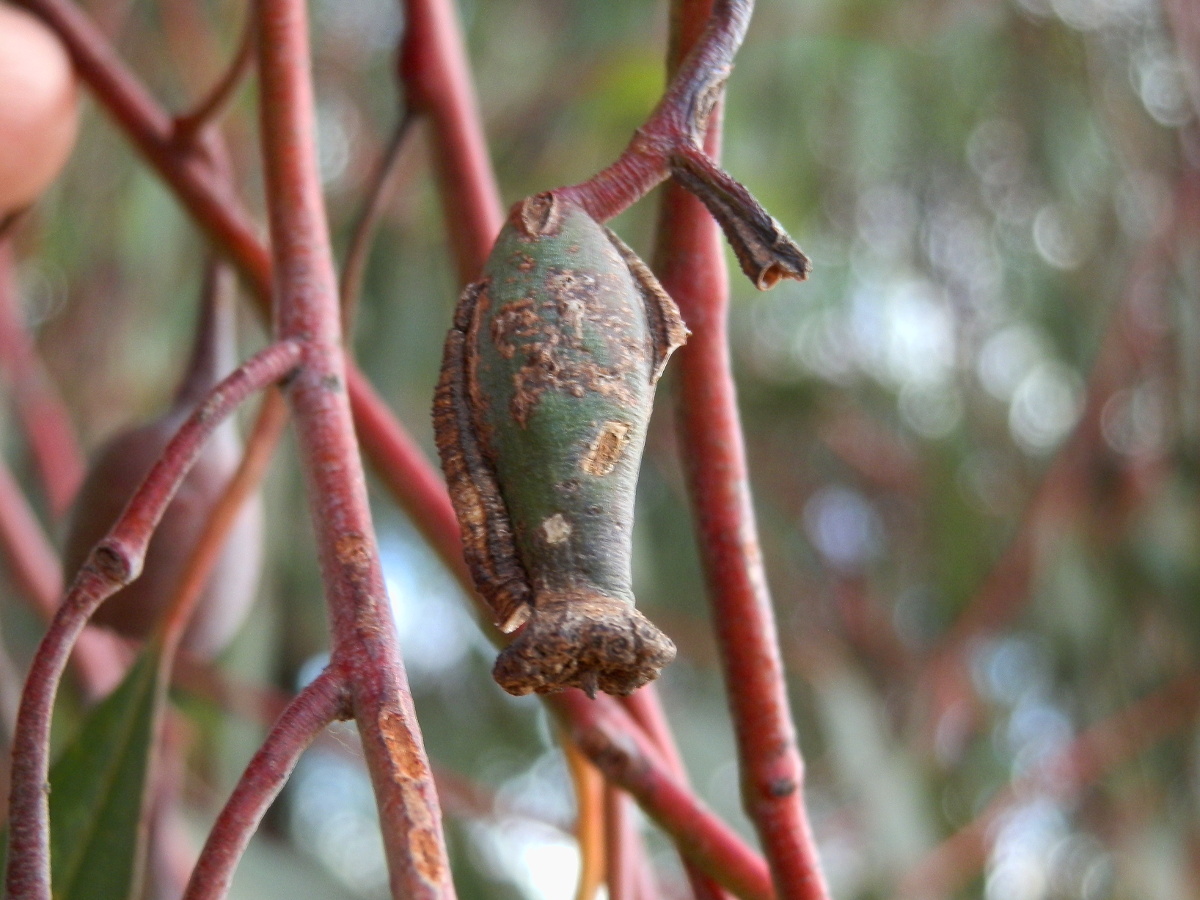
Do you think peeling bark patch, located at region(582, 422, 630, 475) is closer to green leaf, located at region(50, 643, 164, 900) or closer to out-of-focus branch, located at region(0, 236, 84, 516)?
green leaf, located at region(50, 643, 164, 900)

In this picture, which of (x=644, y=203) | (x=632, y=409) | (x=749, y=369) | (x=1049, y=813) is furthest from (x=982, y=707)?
(x=632, y=409)

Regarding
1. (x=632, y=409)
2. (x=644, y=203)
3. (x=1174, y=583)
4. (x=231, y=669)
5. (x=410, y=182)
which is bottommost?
(x=632, y=409)

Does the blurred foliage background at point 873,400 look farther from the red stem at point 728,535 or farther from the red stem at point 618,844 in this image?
the red stem at point 728,535

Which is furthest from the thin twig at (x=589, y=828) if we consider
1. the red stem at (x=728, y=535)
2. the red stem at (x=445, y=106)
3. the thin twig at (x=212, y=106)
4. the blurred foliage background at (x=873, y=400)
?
the blurred foliage background at (x=873, y=400)

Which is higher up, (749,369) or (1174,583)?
(749,369)

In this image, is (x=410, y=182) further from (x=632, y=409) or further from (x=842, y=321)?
(x=632, y=409)
